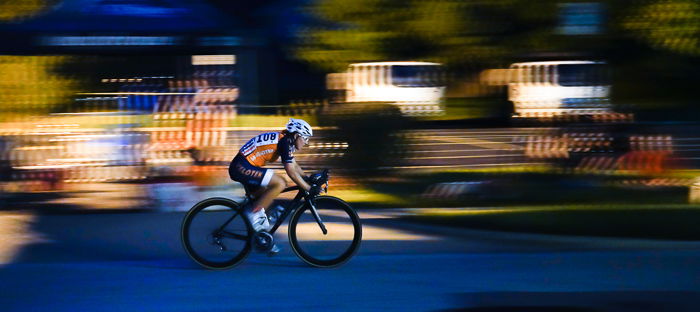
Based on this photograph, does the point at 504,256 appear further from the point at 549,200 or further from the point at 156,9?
the point at 156,9

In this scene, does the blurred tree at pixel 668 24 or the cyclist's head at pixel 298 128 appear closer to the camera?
the cyclist's head at pixel 298 128

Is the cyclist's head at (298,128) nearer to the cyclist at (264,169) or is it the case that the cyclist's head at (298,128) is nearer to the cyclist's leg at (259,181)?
the cyclist at (264,169)

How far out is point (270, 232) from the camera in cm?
791

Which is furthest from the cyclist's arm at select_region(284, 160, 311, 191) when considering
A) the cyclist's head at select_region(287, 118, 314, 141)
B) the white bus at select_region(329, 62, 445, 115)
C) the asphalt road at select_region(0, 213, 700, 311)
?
the white bus at select_region(329, 62, 445, 115)

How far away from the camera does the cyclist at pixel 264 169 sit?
25.1ft

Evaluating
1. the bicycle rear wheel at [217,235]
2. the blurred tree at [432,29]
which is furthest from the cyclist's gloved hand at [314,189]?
the blurred tree at [432,29]

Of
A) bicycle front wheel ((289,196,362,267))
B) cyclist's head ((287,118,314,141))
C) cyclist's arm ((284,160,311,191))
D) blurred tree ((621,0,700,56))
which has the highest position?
blurred tree ((621,0,700,56))

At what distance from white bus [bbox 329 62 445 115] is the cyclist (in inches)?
157

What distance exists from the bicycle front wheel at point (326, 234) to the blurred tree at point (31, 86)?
16.6 feet

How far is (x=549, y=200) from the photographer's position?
36.2 feet

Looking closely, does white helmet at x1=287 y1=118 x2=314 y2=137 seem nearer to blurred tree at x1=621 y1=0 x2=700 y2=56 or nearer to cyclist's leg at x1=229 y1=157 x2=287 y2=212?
cyclist's leg at x1=229 y1=157 x2=287 y2=212

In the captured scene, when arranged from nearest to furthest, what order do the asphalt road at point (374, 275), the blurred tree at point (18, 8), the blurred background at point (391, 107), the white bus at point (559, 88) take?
the asphalt road at point (374, 275), the blurred background at point (391, 107), the white bus at point (559, 88), the blurred tree at point (18, 8)

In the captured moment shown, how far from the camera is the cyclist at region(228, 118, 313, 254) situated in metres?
7.64

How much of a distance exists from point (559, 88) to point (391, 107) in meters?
2.28
